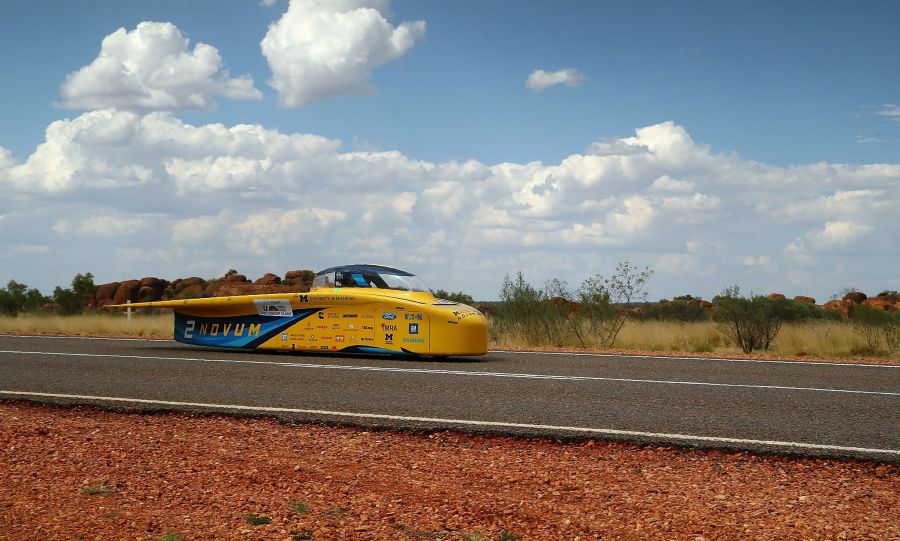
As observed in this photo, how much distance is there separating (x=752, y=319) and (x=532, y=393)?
1311 cm

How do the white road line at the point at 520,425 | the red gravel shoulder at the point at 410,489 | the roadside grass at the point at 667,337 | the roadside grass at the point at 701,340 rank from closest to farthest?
the red gravel shoulder at the point at 410,489
the white road line at the point at 520,425
the roadside grass at the point at 701,340
the roadside grass at the point at 667,337

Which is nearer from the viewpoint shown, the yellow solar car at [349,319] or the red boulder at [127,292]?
the yellow solar car at [349,319]

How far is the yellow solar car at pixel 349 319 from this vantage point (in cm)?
1387

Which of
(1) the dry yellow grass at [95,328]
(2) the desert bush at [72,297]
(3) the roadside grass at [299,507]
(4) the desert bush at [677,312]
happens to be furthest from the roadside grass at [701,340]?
(2) the desert bush at [72,297]

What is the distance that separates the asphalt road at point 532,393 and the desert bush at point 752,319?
7318mm

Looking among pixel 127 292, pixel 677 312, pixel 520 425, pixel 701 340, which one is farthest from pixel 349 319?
pixel 127 292

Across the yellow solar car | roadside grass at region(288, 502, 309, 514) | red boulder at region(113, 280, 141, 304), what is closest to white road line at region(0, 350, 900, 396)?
the yellow solar car

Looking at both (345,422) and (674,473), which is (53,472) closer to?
(345,422)

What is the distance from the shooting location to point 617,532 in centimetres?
514

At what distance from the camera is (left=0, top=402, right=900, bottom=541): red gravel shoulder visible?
5.19 metres

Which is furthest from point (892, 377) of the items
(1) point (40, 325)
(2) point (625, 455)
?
(1) point (40, 325)

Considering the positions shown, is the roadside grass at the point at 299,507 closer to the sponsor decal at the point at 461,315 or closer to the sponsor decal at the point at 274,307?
the sponsor decal at the point at 461,315

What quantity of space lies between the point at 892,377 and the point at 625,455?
699 centimetres

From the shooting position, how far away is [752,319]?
69.6ft
